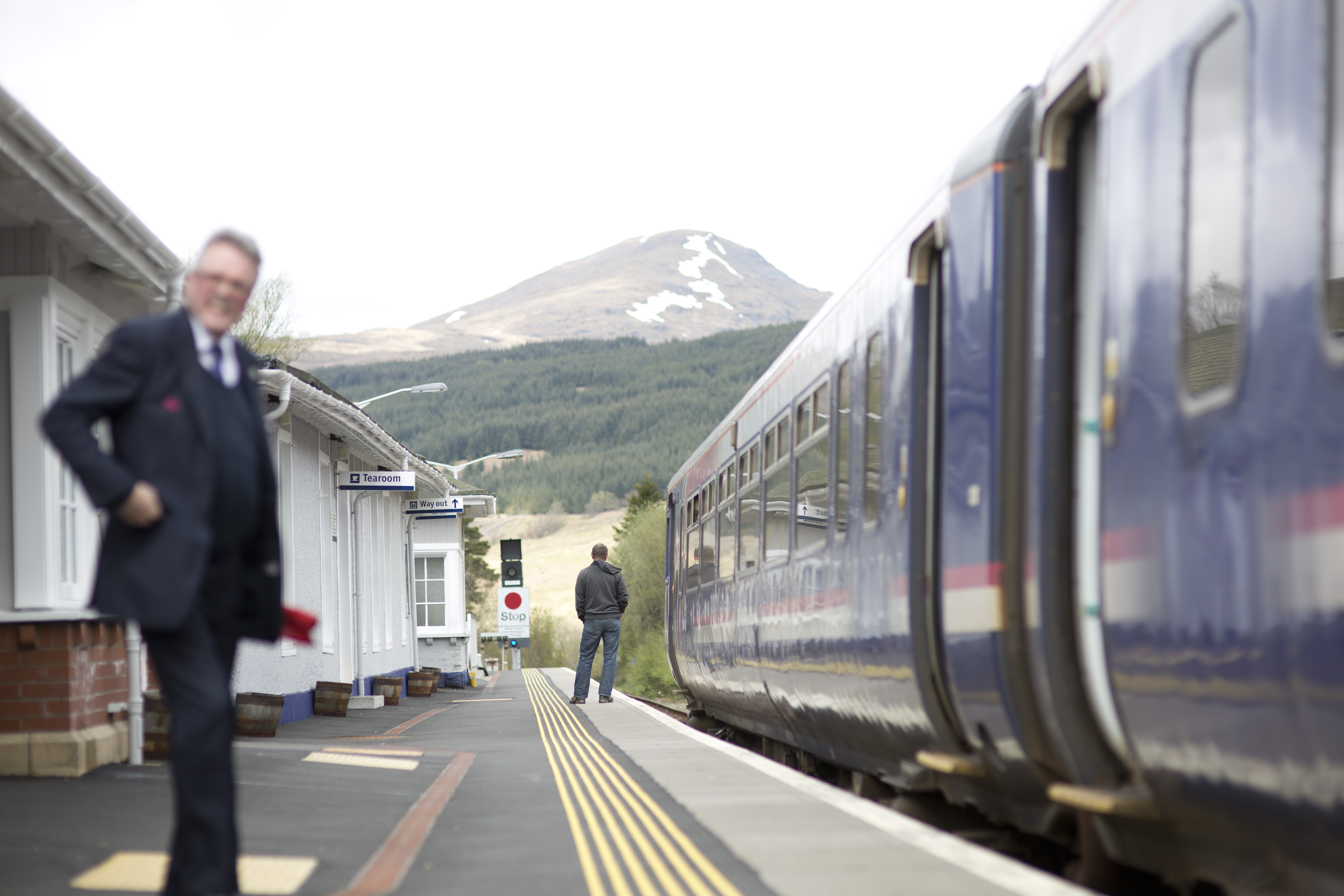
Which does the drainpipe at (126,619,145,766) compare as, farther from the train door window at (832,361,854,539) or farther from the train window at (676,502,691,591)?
the train window at (676,502,691,591)

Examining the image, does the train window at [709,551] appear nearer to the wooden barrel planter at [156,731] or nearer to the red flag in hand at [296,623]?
the wooden barrel planter at [156,731]

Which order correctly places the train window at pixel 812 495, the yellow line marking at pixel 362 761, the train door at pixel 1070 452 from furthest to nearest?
1. the yellow line marking at pixel 362 761
2. the train window at pixel 812 495
3. the train door at pixel 1070 452

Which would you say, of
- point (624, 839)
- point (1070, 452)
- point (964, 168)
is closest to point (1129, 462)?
point (1070, 452)

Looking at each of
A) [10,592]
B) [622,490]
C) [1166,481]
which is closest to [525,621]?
[10,592]

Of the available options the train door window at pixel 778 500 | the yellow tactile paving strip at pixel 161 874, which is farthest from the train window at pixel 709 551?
the yellow tactile paving strip at pixel 161 874

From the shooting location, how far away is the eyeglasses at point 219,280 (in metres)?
3.99

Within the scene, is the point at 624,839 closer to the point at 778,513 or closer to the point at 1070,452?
the point at 1070,452

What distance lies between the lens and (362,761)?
9875 mm

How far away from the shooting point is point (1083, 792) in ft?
14.8

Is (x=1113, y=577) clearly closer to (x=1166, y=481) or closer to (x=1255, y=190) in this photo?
(x=1166, y=481)

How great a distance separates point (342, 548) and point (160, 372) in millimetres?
16983

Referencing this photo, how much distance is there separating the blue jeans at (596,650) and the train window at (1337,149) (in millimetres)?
14183

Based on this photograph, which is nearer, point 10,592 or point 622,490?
point 10,592

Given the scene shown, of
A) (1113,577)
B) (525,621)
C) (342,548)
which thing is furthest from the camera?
(525,621)
